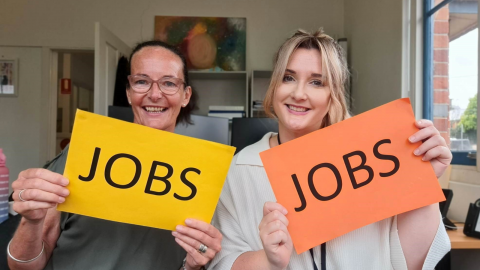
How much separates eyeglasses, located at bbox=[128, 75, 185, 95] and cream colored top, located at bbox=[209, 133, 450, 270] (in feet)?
1.02

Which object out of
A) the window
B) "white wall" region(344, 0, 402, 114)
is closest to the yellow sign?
the window

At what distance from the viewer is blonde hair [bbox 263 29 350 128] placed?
0.94m

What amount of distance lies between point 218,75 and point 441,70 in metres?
2.32

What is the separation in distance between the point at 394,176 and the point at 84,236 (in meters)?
0.84

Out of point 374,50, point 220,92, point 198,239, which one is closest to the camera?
Answer: point 198,239

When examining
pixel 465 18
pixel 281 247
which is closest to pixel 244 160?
pixel 281 247

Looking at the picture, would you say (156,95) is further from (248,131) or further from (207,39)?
(207,39)

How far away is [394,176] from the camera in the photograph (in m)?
0.81

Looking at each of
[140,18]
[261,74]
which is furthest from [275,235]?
[140,18]

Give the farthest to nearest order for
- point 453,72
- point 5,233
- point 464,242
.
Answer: point 453,72, point 464,242, point 5,233

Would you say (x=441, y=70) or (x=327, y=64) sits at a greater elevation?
(x=441, y=70)

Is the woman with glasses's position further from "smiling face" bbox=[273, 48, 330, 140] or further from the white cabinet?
the white cabinet

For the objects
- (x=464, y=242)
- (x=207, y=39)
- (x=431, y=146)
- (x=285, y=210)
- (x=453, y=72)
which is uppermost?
(x=207, y=39)

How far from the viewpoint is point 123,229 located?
101cm
